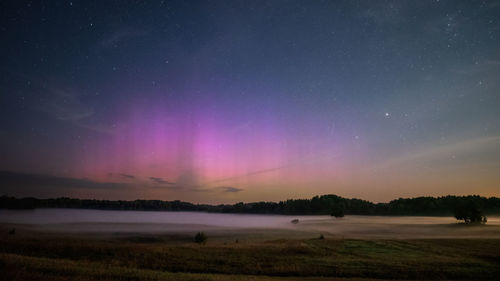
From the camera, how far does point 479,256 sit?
1578 inches

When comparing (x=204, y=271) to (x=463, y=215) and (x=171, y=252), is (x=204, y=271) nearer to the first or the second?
(x=171, y=252)

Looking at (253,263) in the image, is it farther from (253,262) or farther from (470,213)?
(470,213)

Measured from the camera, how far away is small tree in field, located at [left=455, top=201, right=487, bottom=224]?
Result: 126688 mm

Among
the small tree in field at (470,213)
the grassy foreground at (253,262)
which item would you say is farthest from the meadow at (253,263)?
the small tree in field at (470,213)

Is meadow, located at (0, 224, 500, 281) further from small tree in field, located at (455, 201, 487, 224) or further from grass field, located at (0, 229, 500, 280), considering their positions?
small tree in field, located at (455, 201, 487, 224)

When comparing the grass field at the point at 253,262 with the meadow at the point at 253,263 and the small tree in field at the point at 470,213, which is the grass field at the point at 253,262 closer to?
the meadow at the point at 253,263

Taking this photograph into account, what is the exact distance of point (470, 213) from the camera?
421 ft

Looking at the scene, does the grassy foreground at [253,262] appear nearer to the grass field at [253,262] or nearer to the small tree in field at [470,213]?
the grass field at [253,262]

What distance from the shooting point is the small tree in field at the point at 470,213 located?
126688mm

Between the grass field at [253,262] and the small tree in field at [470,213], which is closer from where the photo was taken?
the grass field at [253,262]

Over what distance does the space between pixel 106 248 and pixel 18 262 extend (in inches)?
658

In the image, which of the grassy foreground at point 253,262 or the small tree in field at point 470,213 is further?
the small tree in field at point 470,213

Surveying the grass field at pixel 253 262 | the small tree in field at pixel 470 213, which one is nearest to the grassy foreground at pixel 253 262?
the grass field at pixel 253 262

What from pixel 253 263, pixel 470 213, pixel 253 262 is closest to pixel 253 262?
pixel 253 262
